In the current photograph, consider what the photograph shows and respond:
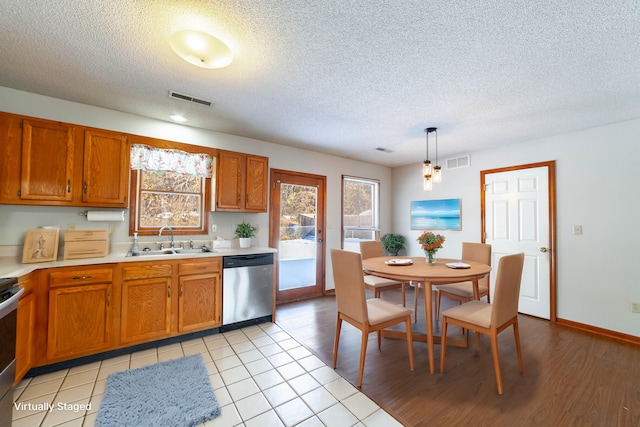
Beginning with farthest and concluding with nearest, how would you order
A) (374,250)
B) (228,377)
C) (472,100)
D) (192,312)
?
(374,250) → (192,312) → (472,100) → (228,377)

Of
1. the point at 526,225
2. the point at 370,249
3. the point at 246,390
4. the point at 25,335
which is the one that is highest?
the point at 526,225

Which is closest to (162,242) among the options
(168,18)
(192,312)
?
(192,312)

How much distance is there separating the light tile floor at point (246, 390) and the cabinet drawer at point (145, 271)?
720mm

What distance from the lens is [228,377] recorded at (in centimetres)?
208

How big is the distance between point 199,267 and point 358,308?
1.73 m

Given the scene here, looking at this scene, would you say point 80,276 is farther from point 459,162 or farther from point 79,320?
point 459,162

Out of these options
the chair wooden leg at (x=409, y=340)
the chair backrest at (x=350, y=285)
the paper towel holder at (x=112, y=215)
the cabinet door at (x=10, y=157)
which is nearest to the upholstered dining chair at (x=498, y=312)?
the chair wooden leg at (x=409, y=340)

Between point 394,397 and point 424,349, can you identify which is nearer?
point 394,397

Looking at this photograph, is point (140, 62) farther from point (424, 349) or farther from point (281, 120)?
point (424, 349)

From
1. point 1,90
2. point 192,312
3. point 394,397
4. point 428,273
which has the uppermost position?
point 1,90

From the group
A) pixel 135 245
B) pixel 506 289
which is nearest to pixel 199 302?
pixel 135 245

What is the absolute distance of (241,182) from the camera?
3.40 metres

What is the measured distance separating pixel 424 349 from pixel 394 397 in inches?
33.4

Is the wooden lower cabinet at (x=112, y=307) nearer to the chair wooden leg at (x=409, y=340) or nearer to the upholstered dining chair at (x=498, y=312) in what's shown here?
the chair wooden leg at (x=409, y=340)
